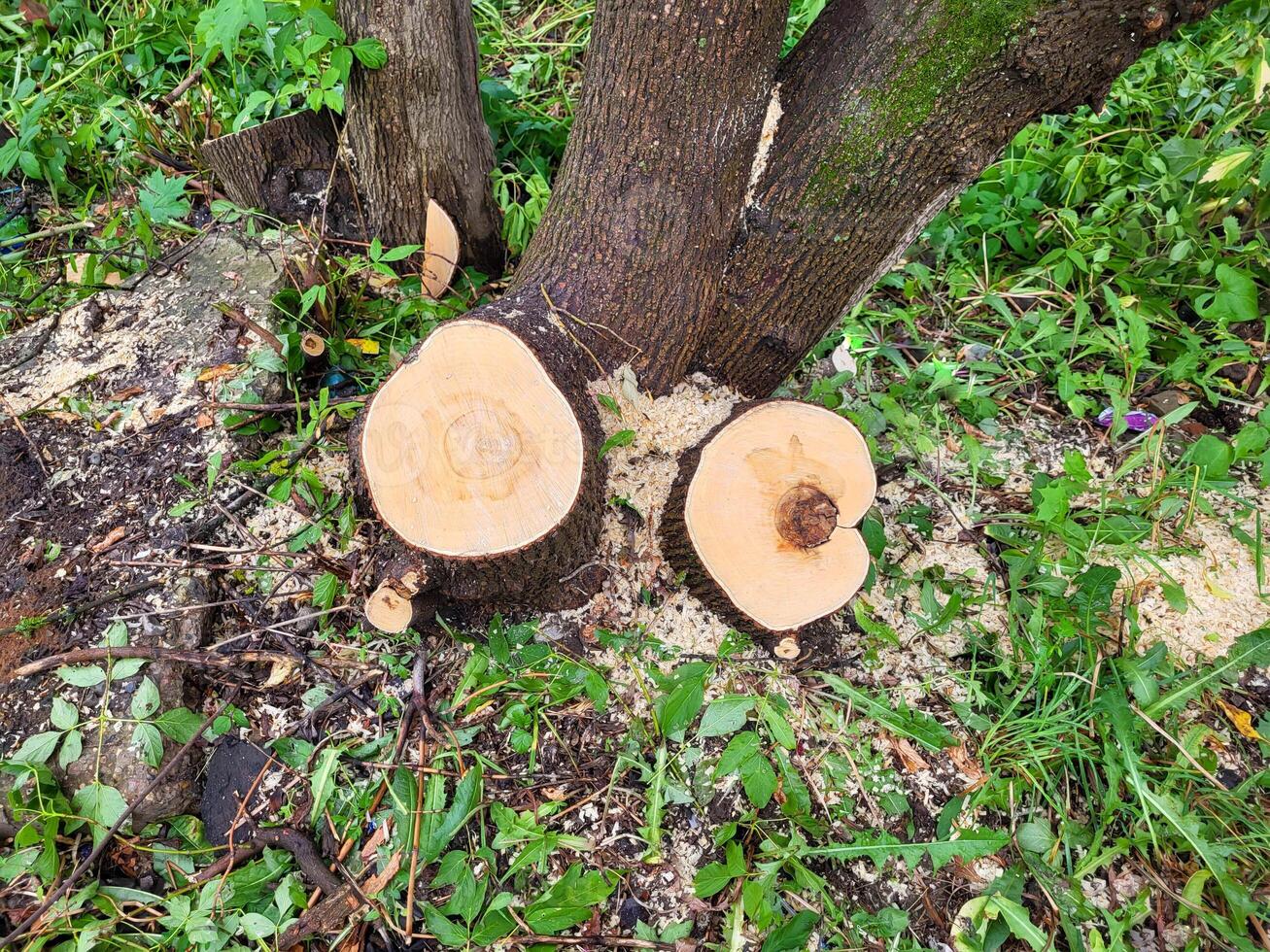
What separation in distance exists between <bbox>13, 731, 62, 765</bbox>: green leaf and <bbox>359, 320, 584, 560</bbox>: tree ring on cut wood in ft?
3.06

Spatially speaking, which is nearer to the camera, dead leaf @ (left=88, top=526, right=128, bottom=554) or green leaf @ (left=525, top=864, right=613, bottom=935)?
green leaf @ (left=525, top=864, right=613, bottom=935)

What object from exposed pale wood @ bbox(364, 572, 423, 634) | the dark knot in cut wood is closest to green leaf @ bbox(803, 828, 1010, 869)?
the dark knot in cut wood

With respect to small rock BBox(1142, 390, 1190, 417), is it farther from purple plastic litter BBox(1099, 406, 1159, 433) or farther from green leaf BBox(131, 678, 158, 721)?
green leaf BBox(131, 678, 158, 721)

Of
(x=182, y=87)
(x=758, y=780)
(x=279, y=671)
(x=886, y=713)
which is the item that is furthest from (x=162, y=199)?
(x=886, y=713)

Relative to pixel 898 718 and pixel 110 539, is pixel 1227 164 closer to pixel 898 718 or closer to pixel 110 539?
pixel 898 718

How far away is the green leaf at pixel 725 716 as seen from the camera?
1646 mm

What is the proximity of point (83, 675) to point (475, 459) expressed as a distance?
3.56 feet

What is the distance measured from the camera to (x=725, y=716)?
65.3 inches

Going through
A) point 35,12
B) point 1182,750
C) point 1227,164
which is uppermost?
point 1227,164

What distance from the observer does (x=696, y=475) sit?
1690 mm

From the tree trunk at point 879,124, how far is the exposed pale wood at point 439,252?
3.47ft

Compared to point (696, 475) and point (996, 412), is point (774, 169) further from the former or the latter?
point (996, 412)

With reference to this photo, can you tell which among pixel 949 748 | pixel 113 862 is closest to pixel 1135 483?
pixel 949 748

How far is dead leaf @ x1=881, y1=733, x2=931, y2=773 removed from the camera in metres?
1.77
